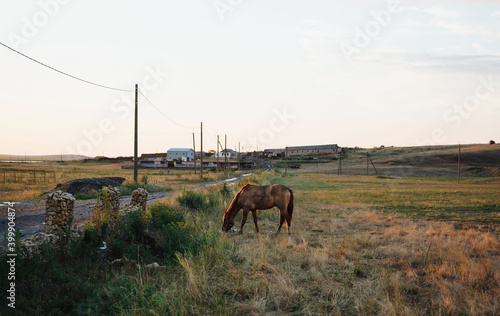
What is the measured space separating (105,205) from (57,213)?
170 centimetres

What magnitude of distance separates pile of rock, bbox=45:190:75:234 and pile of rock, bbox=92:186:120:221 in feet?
3.32

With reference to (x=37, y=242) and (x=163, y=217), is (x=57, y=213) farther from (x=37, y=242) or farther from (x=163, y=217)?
(x=163, y=217)

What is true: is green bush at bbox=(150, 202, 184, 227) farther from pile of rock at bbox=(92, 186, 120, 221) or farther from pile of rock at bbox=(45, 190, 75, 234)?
pile of rock at bbox=(45, 190, 75, 234)

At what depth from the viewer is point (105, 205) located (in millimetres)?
9039

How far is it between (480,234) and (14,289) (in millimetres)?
12832

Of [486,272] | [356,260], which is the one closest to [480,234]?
[486,272]

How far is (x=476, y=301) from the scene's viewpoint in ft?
17.4

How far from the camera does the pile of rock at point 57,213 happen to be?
7.28 meters

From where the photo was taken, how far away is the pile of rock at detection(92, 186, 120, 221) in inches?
339

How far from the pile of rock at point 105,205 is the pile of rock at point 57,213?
1012mm

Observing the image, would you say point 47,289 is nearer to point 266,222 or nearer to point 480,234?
point 266,222

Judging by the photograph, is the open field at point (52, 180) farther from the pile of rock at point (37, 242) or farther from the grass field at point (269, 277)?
the grass field at point (269, 277)

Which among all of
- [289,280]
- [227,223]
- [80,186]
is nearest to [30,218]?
[227,223]

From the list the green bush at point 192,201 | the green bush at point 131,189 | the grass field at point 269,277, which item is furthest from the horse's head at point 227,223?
the green bush at point 131,189
